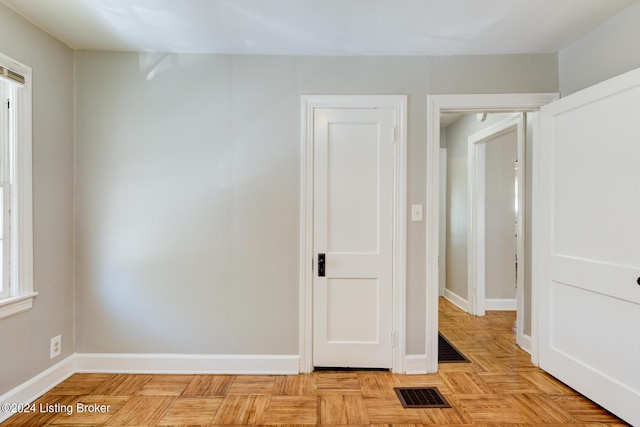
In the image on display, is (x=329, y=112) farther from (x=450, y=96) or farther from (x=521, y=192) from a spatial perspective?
(x=521, y=192)

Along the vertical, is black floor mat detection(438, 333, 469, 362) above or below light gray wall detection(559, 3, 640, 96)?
below

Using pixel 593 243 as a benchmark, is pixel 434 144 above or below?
above

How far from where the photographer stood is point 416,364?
2.67 metres

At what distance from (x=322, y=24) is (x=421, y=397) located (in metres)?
2.49

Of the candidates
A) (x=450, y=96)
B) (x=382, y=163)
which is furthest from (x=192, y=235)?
(x=450, y=96)

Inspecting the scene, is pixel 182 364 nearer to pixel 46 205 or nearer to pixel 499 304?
pixel 46 205

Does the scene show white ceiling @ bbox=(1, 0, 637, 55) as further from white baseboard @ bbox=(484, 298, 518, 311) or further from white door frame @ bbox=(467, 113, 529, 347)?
white baseboard @ bbox=(484, 298, 518, 311)

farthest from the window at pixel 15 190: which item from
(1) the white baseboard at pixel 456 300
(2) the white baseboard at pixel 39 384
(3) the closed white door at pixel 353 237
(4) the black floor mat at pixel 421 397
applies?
(1) the white baseboard at pixel 456 300

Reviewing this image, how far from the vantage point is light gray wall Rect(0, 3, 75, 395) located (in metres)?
2.14

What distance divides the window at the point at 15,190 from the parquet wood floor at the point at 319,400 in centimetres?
73

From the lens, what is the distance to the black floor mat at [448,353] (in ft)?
9.56

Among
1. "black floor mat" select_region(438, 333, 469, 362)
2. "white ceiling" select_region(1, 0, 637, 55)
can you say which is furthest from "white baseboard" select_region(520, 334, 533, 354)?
"white ceiling" select_region(1, 0, 637, 55)

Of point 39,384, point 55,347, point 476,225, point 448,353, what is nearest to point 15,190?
point 55,347

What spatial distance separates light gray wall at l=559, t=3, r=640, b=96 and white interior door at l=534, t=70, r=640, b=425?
0.68 feet
